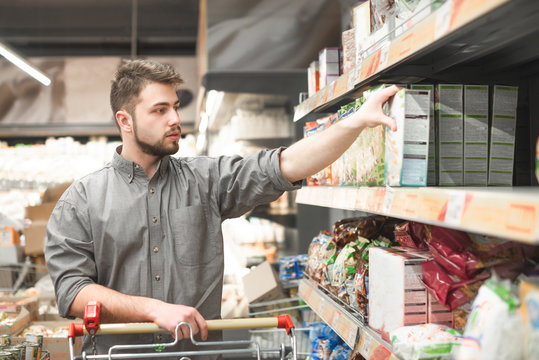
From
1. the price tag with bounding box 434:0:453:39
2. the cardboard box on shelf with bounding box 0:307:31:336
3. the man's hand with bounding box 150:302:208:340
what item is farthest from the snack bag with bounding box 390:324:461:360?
the cardboard box on shelf with bounding box 0:307:31:336

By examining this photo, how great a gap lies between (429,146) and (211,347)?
4.35 ft

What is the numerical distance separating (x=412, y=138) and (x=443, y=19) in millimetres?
400

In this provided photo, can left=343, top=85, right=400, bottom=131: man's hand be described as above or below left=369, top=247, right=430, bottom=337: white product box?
above

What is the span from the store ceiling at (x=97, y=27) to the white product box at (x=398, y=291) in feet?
21.4

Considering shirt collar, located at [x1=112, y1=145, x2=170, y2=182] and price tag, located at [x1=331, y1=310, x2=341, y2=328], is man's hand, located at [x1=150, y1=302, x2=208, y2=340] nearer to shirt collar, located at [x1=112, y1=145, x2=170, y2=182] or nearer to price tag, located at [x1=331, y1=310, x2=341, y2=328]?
price tag, located at [x1=331, y1=310, x2=341, y2=328]

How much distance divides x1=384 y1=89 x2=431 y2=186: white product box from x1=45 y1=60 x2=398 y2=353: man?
49 cm

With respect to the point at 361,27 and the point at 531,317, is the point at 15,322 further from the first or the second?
the point at 531,317

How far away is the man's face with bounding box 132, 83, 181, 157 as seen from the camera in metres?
2.30

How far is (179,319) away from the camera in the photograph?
1.80 metres

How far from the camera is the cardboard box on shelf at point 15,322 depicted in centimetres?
327

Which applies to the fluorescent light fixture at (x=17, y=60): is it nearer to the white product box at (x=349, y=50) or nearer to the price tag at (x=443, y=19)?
the white product box at (x=349, y=50)

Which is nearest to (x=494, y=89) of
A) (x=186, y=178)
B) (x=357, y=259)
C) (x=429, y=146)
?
(x=429, y=146)

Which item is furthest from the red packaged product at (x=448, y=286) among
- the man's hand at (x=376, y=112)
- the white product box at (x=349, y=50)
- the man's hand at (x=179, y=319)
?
the white product box at (x=349, y=50)

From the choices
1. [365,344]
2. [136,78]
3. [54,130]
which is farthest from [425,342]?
[54,130]
